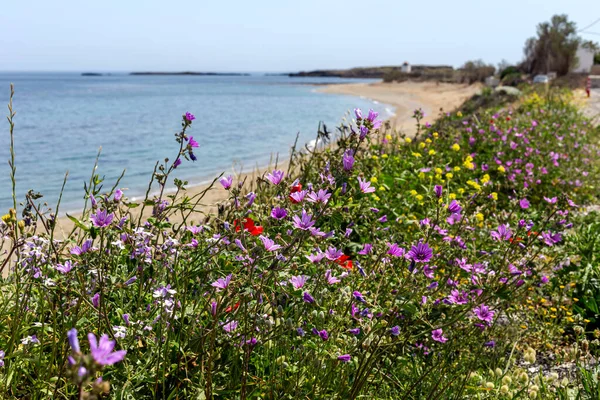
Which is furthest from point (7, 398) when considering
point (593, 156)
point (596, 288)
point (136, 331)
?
point (593, 156)

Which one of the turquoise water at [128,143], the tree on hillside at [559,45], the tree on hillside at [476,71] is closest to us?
the turquoise water at [128,143]

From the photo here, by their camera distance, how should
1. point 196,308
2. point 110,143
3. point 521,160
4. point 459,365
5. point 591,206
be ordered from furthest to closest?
point 110,143 → point 521,160 → point 591,206 → point 459,365 → point 196,308

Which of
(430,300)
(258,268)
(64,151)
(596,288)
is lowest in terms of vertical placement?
(64,151)

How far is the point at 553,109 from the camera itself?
443 inches

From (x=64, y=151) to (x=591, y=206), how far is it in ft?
53.9

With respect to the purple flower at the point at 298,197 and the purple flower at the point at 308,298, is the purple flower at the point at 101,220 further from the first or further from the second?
the purple flower at the point at 308,298

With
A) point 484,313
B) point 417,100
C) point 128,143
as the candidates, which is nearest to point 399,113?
point 417,100

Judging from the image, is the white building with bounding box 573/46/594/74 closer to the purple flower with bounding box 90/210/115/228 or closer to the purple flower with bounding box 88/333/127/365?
the purple flower with bounding box 90/210/115/228

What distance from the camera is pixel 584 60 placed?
43750mm

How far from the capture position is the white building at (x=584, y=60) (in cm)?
4298

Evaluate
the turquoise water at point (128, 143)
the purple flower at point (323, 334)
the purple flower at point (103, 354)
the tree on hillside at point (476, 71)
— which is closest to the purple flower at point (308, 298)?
the purple flower at point (323, 334)

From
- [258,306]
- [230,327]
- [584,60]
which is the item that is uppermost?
[584,60]

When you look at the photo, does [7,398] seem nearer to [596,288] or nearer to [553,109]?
[596,288]

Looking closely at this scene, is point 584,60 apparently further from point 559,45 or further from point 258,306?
point 258,306
